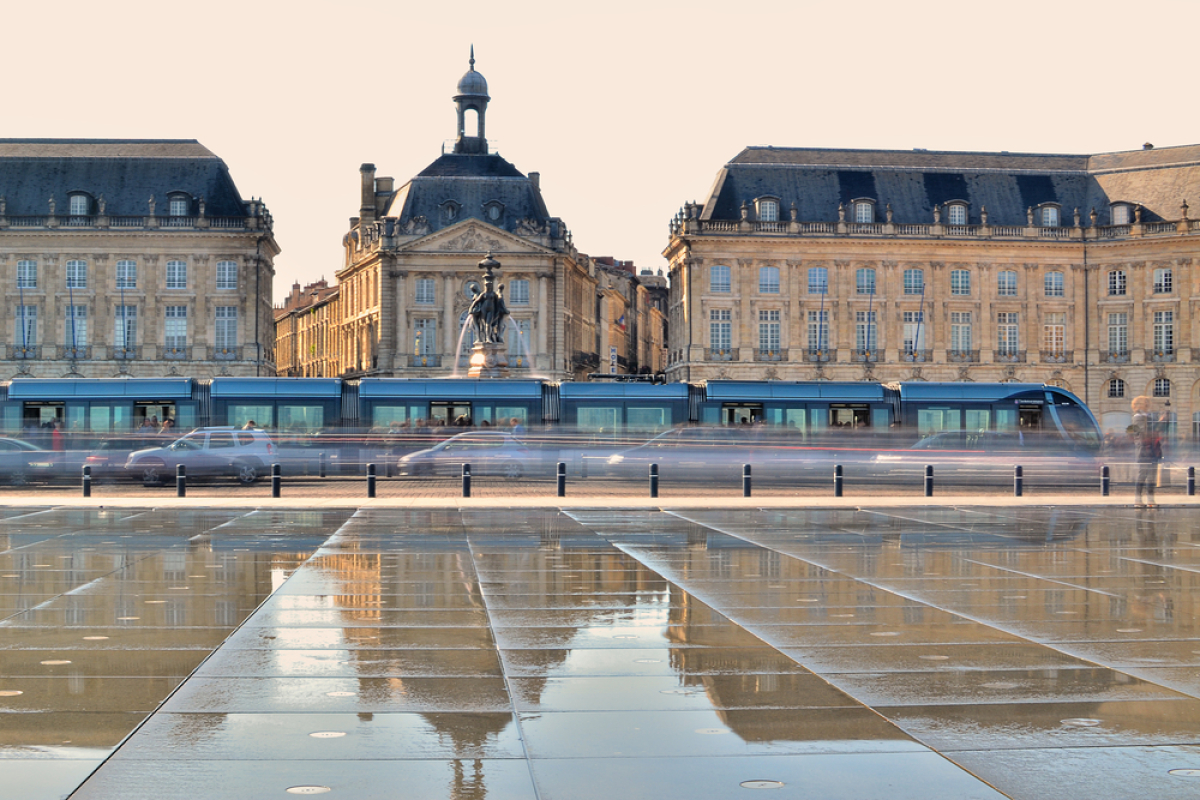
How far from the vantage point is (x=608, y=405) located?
43.4 m

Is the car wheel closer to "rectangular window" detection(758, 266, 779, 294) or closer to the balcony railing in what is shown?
"rectangular window" detection(758, 266, 779, 294)

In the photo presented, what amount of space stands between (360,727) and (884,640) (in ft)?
14.3

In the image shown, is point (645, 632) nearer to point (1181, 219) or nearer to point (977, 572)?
point (977, 572)

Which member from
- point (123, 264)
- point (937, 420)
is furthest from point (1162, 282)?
point (123, 264)

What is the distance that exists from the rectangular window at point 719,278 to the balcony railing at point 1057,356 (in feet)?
69.4

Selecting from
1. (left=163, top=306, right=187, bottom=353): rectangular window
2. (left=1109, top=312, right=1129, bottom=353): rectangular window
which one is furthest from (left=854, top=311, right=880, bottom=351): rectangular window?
(left=163, top=306, right=187, bottom=353): rectangular window

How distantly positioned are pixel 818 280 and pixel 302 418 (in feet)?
170

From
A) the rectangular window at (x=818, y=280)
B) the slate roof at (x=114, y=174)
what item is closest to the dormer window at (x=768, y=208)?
the rectangular window at (x=818, y=280)

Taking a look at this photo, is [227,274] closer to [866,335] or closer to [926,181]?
[866,335]

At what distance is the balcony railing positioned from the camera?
87812mm

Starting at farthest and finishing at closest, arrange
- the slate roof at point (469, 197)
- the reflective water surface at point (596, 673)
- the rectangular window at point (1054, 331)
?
the slate roof at point (469, 197)
the rectangular window at point (1054, 331)
the reflective water surface at point (596, 673)

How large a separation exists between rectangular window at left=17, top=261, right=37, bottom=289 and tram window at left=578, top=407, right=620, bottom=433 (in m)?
57.3

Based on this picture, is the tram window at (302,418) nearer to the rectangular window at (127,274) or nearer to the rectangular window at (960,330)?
the rectangular window at (127,274)

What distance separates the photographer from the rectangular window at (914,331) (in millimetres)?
87562
